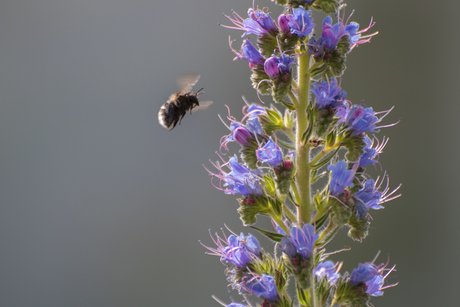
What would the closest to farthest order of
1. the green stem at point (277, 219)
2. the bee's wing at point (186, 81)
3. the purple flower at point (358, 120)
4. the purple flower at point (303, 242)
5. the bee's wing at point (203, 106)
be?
the purple flower at point (303, 242)
the purple flower at point (358, 120)
the green stem at point (277, 219)
the bee's wing at point (186, 81)
the bee's wing at point (203, 106)

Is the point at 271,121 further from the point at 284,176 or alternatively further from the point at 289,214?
the point at 289,214

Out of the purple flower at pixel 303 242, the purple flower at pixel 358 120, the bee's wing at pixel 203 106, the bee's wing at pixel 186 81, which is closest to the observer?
the purple flower at pixel 303 242

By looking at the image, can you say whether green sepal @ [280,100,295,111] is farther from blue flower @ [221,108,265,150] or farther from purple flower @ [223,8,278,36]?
purple flower @ [223,8,278,36]

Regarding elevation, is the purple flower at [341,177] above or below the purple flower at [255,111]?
below

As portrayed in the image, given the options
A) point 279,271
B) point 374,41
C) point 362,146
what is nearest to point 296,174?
point 362,146

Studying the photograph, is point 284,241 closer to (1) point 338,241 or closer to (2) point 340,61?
(2) point 340,61

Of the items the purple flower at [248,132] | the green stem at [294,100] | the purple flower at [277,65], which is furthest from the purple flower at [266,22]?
the purple flower at [248,132]

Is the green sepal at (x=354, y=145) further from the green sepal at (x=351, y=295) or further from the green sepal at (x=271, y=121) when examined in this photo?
the green sepal at (x=351, y=295)
